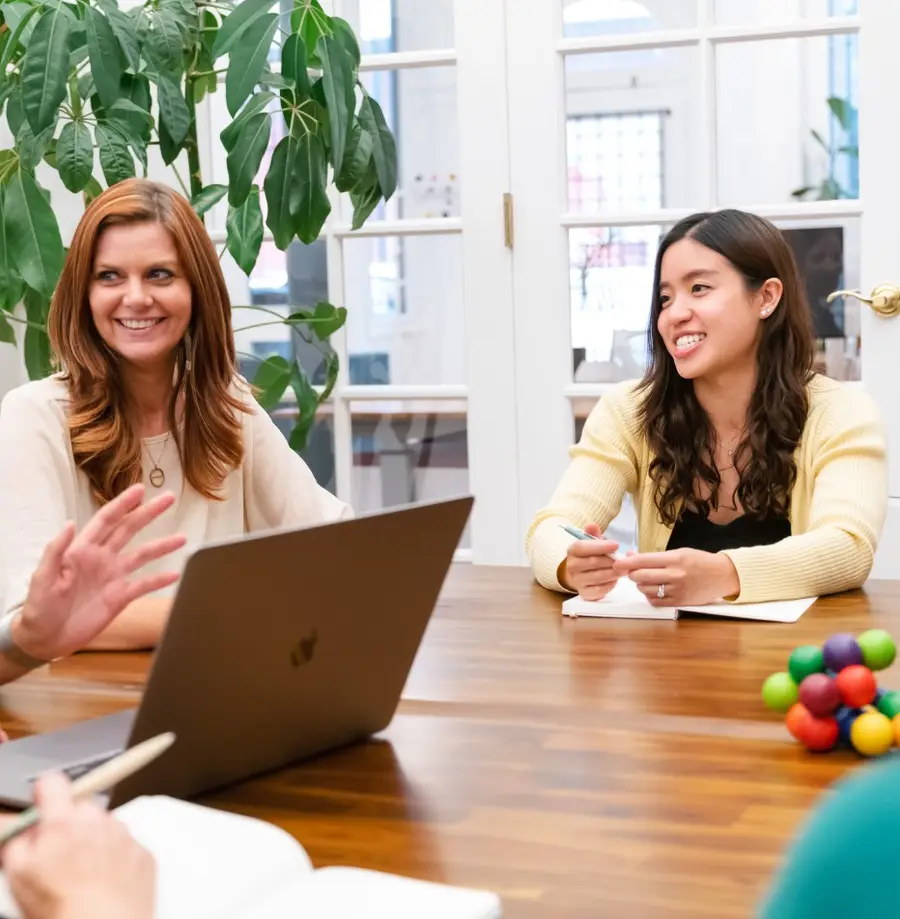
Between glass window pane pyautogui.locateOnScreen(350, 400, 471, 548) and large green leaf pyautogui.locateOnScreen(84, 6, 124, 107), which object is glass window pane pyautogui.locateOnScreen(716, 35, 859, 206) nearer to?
glass window pane pyautogui.locateOnScreen(350, 400, 471, 548)

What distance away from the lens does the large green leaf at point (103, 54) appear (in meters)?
2.81

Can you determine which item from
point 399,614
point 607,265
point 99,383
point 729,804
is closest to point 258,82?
point 607,265

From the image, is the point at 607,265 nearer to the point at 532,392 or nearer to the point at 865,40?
the point at 532,392

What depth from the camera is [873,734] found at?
112 cm

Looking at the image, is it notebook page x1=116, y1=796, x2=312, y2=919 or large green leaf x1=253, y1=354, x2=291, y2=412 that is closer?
notebook page x1=116, y1=796, x2=312, y2=919

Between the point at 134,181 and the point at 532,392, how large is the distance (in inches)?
59.1

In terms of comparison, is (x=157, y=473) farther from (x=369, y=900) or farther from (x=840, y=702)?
(x=369, y=900)

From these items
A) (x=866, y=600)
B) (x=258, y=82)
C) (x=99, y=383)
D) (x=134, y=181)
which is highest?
(x=258, y=82)

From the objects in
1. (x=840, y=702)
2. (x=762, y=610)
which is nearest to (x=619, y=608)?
(x=762, y=610)

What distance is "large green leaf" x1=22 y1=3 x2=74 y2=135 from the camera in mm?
2744

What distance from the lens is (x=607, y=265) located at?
3299 millimetres

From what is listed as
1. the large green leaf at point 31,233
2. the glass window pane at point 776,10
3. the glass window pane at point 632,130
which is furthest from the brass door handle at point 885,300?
the large green leaf at point 31,233

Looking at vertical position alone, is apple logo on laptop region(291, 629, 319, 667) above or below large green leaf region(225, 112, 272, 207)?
below

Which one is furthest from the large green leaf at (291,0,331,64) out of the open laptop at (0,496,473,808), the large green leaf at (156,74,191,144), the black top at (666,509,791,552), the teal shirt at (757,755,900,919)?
the teal shirt at (757,755,900,919)
